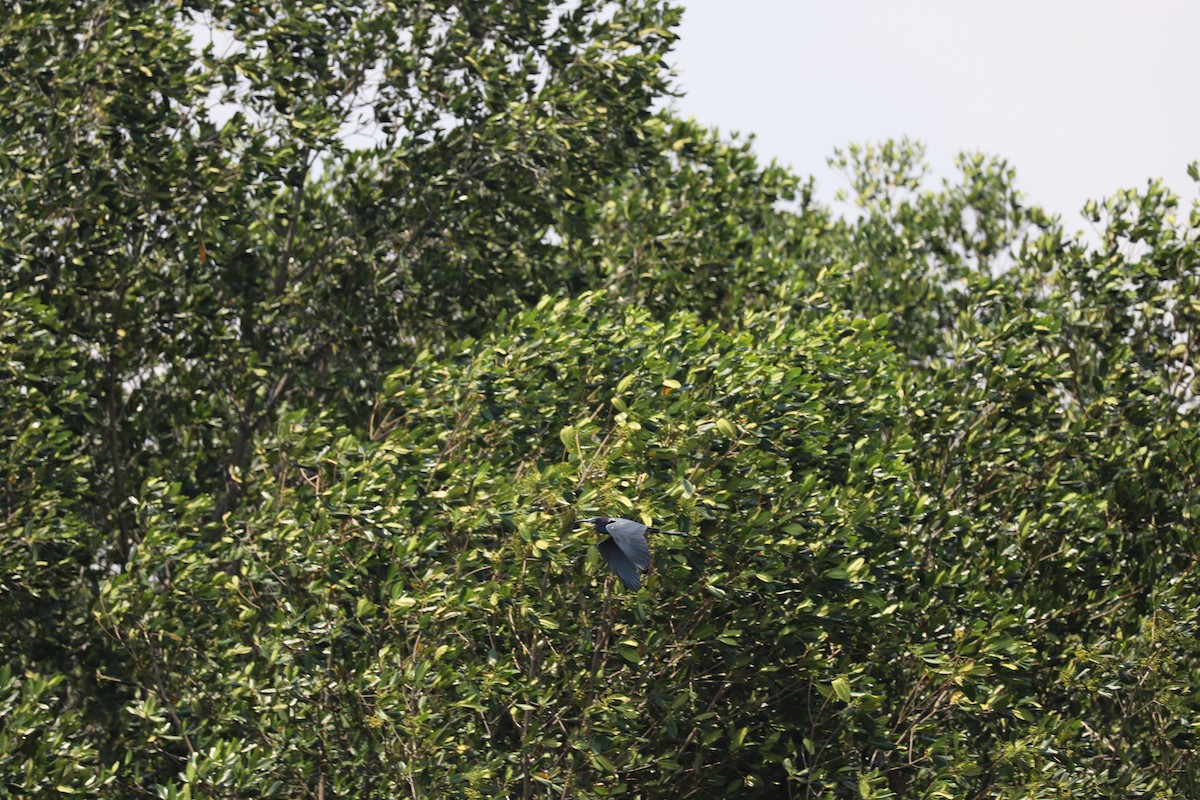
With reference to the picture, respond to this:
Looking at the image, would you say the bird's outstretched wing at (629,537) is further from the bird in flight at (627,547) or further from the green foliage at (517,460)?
the green foliage at (517,460)

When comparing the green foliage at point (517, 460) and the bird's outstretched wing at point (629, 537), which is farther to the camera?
the green foliage at point (517, 460)

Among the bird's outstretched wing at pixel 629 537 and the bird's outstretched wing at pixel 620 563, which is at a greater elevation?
the bird's outstretched wing at pixel 629 537

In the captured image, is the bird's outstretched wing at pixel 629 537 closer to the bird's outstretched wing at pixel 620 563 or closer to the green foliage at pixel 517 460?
the bird's outstretched wing at pixel 620 563

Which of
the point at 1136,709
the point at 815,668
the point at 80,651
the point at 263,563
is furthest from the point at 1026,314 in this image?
the point at 80,651

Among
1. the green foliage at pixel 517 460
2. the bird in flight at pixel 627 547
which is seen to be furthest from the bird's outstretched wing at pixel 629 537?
the green foliage at pixel 517 460

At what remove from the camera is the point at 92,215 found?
12883mm

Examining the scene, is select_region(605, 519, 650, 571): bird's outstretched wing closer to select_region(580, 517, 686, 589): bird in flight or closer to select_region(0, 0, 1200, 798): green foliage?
select_region(580, 517, 686, 589): bird in flight

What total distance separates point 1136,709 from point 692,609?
406cm

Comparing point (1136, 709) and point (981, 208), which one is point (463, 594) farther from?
point (981, 208)

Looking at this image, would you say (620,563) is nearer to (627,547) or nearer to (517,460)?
(627,547)

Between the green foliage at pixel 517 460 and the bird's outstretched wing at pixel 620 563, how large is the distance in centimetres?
80

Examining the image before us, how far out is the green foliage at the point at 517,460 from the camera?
364 inches

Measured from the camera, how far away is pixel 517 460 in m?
10.9

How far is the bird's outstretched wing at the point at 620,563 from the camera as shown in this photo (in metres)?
7.45
